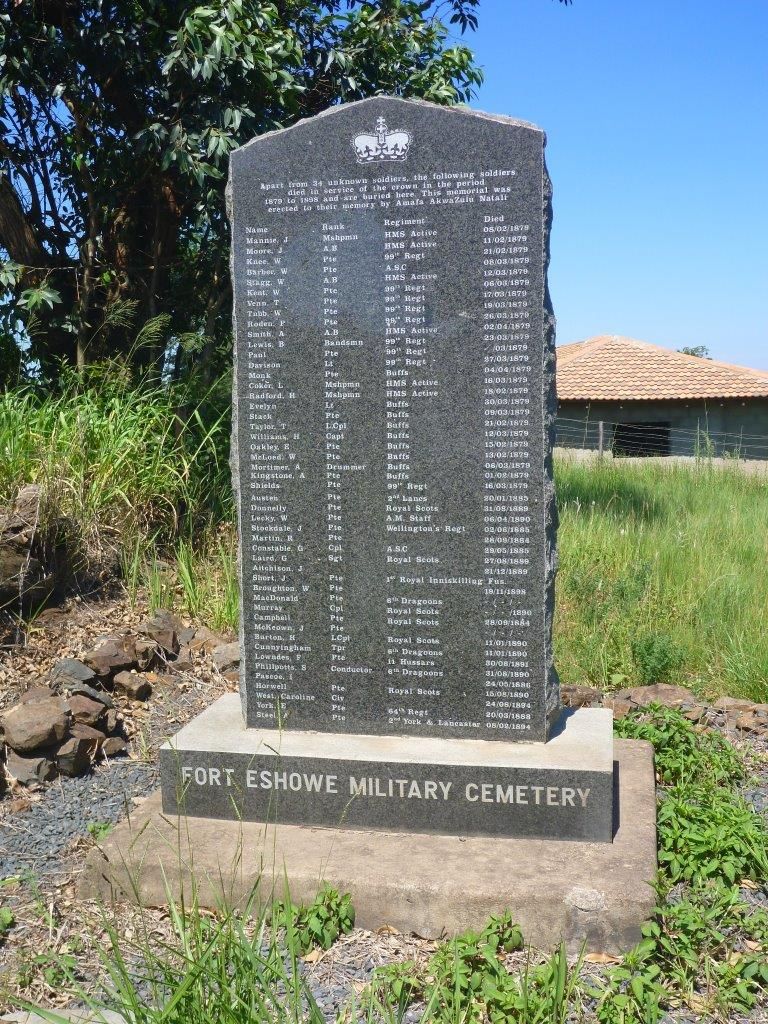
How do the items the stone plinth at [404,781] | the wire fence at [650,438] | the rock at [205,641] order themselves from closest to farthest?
the stone plinth at [404,781] → the rock at [205,641] → the wire fence at [650,438]

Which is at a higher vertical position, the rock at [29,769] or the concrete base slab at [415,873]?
the concrete base slab at [415,873]

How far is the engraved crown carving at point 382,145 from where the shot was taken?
3.75 m

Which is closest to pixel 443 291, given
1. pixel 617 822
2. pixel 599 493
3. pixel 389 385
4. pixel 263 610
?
pixel 389 385

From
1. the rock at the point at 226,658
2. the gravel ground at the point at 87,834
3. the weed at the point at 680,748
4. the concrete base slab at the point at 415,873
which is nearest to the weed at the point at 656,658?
the weed at the point at 680,748

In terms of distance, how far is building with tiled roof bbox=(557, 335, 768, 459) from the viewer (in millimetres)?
21031

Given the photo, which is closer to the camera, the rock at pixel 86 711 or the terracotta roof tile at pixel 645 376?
the rock at pixel 86 711

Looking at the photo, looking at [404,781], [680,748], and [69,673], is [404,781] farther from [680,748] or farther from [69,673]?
[69,673]

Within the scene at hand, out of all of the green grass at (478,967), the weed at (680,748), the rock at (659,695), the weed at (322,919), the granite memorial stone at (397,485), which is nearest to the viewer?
the green grass at (478,967)

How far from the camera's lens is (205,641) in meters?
5.75

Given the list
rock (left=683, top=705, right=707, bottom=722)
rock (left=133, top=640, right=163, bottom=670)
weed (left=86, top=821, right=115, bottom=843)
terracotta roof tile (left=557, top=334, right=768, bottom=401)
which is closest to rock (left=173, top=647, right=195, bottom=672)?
rock (left=133, top=640, right=163, bottom=670)

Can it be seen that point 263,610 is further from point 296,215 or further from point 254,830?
point 296,215

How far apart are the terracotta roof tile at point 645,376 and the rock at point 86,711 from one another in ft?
57.5

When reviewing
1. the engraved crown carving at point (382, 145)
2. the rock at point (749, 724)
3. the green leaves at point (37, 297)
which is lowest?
the rock at point (749, 724)

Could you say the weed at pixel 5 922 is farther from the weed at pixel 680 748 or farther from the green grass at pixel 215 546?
the green grass at pixel 215 546
